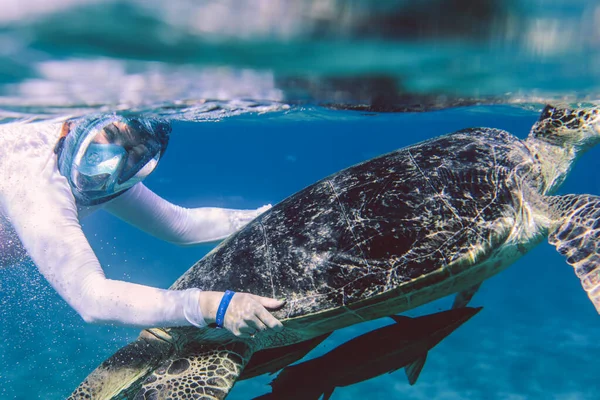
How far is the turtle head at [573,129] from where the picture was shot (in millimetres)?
4277

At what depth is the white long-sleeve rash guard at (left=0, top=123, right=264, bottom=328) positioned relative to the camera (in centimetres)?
286

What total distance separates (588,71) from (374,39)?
2940 mm

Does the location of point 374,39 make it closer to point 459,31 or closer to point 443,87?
point 459,31

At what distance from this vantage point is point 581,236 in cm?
320

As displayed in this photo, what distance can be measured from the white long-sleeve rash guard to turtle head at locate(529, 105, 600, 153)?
14.9ft

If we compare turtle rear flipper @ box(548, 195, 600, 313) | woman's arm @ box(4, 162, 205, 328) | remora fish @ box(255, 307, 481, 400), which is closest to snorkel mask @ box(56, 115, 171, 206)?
woman's arm @ box(4, 162, 205, 328)

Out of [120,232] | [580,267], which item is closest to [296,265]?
[580,267]

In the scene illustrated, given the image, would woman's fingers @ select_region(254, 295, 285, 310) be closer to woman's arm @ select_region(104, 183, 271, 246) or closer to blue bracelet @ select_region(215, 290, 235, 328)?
blue bracelet @ select_region(215, 290, 235, 328)

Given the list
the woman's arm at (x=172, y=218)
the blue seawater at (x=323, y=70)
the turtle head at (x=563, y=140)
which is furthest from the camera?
the woman's arm at (x=172, y=218)

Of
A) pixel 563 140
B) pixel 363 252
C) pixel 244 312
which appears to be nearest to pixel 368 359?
pixel 363 252

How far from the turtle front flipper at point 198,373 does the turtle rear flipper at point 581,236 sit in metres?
3.01

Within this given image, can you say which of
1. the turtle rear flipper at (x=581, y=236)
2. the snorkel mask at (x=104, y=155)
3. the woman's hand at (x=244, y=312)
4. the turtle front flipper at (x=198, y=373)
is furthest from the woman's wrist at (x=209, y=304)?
the turtle rear flipper at (x=581, y=236)

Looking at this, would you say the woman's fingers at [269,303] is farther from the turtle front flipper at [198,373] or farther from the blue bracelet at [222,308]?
the turtle front flipper at [198,373]

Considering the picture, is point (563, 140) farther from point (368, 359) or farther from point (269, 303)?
point (269, 303)
